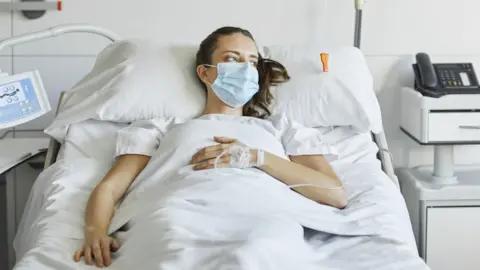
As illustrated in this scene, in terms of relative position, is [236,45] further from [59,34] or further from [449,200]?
[449,200]

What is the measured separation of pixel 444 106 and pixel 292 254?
1.12m

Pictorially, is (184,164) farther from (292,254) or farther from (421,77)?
(421,77)

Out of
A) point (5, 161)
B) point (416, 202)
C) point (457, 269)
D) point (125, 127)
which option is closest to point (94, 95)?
point (125, 127)

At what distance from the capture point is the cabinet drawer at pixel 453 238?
7.05 ft

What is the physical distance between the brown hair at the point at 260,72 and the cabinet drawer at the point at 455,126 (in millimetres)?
553

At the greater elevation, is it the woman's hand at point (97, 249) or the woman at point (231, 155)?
the woman at point (231, 155)

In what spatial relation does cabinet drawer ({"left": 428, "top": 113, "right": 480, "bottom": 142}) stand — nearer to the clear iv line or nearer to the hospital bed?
the hospital bed

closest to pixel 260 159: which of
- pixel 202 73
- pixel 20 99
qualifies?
pixel 202 73

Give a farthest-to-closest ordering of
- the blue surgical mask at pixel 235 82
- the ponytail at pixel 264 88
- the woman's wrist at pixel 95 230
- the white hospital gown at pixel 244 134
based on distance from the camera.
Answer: the ponytail at pixel 264 88
the blue surgical mask at pixel 235 82
the white hospital gown at pixel 244 134
the woman's wrist at pixel 95 230

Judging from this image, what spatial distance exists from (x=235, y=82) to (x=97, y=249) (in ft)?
2.22

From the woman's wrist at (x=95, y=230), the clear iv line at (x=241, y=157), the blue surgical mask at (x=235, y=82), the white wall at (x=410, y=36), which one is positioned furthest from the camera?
the white wall at (x=410, y=36)

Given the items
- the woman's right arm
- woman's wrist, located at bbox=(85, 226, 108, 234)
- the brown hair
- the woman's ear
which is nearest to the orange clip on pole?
the brown hair

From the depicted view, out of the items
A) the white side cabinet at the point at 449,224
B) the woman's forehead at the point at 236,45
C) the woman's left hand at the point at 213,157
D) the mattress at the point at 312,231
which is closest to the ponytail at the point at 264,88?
the woman's forehead at the point at 236,45

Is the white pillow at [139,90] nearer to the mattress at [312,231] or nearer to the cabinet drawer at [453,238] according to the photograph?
the mattress at [312,231]
